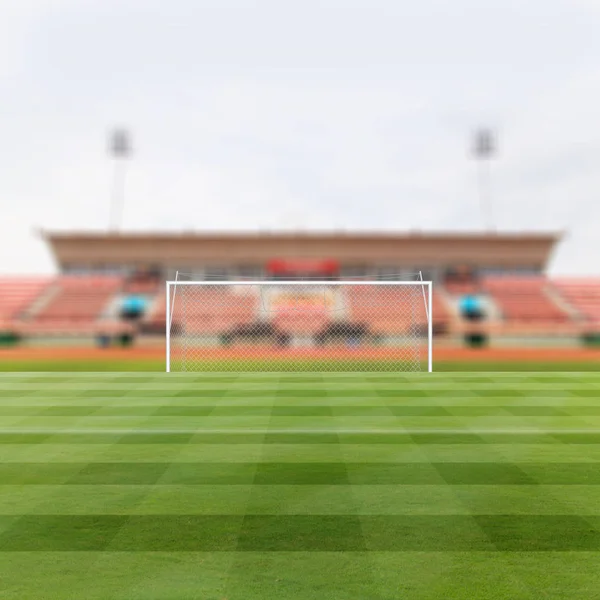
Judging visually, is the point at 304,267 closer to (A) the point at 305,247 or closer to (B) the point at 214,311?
(A) the point at 305,247

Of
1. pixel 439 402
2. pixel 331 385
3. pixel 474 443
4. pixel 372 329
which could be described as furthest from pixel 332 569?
pixel 372 329

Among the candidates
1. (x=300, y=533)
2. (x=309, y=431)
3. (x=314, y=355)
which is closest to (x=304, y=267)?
(x=314, y=355)

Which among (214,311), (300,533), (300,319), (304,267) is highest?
(304,267)

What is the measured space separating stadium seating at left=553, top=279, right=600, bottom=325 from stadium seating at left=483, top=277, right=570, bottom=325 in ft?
3.94

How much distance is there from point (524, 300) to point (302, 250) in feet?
50.9

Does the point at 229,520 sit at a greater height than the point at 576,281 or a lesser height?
lesser

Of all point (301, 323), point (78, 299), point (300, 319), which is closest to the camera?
point (301, 323)

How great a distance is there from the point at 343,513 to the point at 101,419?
212 inches

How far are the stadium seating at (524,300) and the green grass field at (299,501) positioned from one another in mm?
34956

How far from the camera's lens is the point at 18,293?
49.3 metres

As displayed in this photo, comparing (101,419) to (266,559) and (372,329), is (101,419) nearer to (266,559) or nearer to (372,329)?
(266,559)

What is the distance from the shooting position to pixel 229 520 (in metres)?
4.84

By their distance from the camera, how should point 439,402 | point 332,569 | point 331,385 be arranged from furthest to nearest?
1. point 331,385
2. point 439,402
3. point 332,569

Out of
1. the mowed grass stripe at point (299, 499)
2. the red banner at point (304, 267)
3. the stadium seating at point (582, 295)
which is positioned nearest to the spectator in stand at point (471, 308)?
the stadium seating at point (582, 295)
